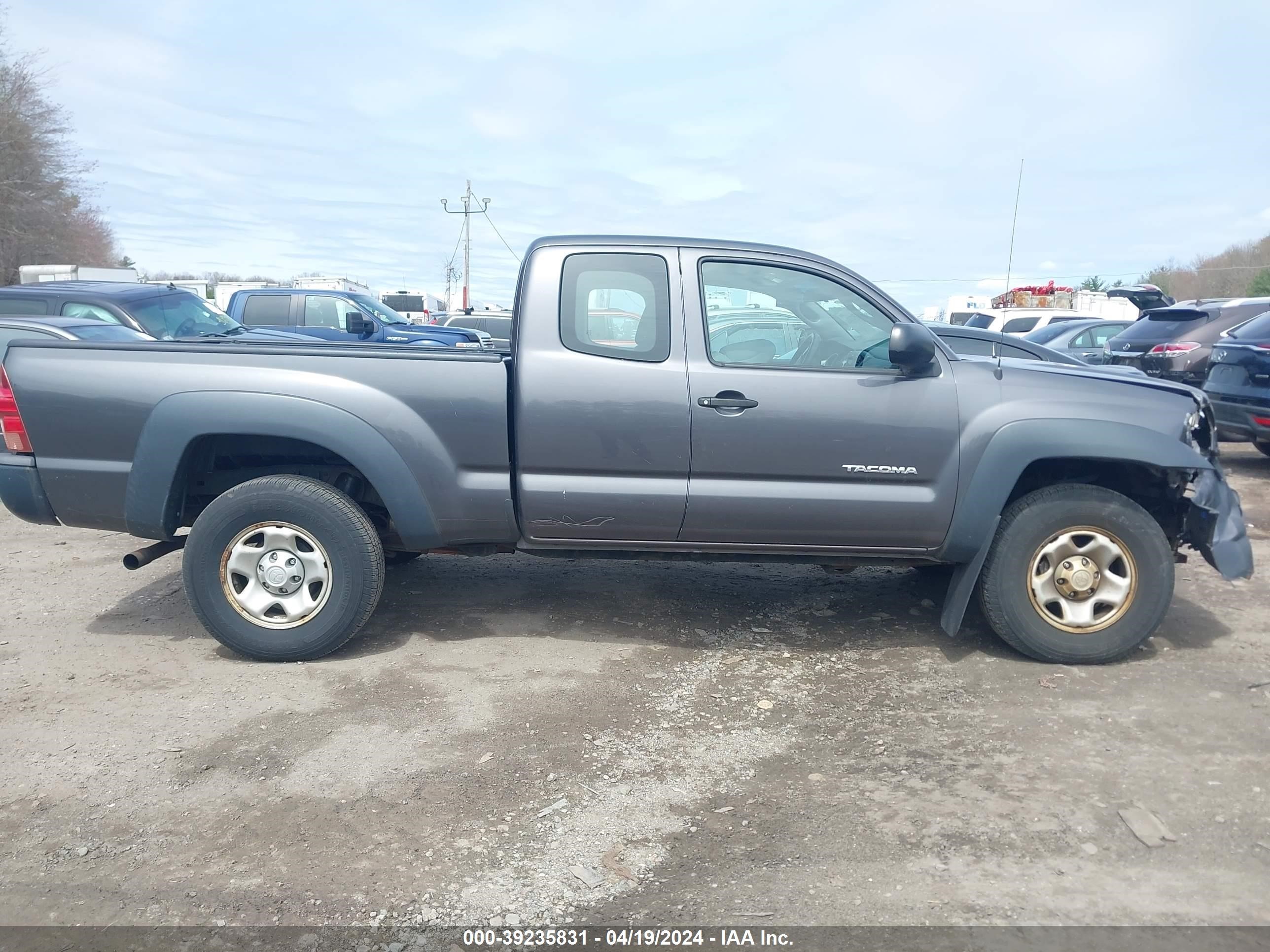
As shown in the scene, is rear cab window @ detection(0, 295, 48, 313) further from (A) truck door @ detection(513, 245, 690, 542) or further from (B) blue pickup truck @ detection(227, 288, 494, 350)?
(A) truck door @ detection(513, 245, 690, 542)

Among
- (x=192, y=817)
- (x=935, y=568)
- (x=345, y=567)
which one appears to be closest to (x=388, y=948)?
(x=192, y=817)

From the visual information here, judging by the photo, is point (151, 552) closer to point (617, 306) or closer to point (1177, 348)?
point (617, 306)

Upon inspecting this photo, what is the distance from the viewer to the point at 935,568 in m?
5.52

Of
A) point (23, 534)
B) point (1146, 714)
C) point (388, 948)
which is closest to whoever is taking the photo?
point (388, 948)

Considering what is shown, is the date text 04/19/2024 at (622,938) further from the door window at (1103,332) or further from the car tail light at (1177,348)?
the door window at (1103,332)

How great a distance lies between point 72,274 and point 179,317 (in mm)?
20917

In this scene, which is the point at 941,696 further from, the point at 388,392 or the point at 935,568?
the point at 388,392

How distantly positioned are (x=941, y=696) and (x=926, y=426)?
121 cm

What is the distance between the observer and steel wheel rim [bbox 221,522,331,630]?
4.41 meters

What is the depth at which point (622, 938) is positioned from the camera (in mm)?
2586

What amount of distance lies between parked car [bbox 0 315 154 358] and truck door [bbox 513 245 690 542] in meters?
4.54

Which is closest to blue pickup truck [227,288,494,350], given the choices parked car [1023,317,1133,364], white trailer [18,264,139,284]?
parked car [1023,317,1133,364]

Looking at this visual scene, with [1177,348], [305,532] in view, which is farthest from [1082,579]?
[1177,348]

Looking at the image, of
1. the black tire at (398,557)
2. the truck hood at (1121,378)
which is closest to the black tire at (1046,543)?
the truck hood at (1121,378)
